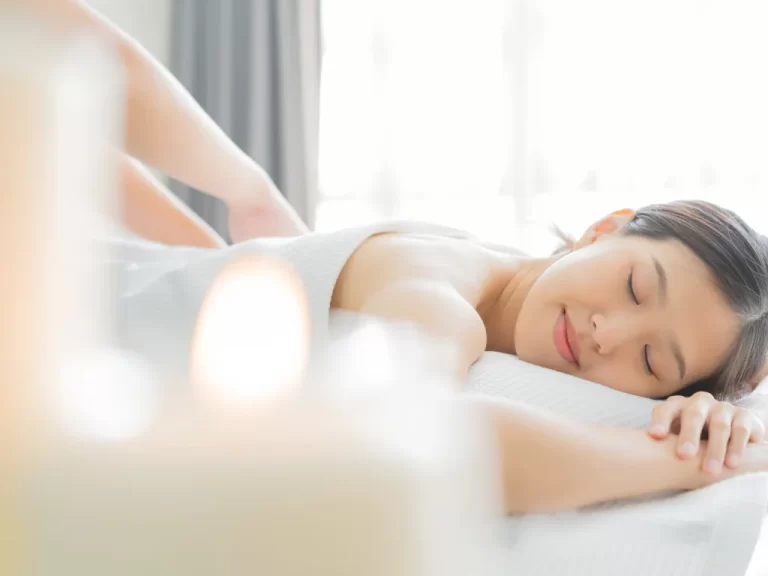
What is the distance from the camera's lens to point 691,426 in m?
0.82

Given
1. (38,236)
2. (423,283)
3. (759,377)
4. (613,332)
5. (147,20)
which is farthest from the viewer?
(147,20)

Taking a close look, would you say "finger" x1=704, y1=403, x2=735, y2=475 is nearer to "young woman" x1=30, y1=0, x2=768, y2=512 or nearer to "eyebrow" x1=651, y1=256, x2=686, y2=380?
"young woman" x1=30, y1=0, x2=768, y2=512

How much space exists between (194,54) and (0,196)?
3162 millimetres

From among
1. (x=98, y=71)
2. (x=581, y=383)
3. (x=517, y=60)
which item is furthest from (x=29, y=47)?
(x=517, y=60)

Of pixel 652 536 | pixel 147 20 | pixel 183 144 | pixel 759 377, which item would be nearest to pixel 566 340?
pixel 759 377

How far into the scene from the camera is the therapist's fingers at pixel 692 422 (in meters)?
0.78

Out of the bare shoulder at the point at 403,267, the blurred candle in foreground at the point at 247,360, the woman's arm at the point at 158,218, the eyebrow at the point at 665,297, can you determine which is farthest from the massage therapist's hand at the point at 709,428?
the woman's arm at the point at 158,218

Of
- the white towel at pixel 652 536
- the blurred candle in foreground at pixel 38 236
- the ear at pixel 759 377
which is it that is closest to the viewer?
the blurred candle in foreground at pixel 38 236

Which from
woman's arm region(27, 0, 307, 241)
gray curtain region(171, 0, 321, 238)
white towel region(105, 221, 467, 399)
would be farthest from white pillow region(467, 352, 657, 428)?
gray curtain region(171, 0, 321, 238)

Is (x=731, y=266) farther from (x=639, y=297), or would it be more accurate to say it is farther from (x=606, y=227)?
(x=606, y=227)

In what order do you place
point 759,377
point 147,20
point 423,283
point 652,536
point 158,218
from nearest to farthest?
point 652,536 → point 423,283 → point 759,377 → point 158,218 → point 147,20

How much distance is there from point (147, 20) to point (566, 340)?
2508mm

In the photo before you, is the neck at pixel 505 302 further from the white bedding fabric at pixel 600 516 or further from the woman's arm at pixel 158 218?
the woman's arm at pixel 158 218

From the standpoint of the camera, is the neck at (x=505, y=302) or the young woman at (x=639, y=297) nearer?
the young woman at (x=639, y=297)
